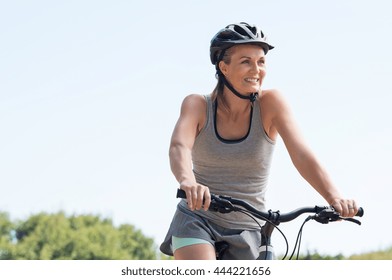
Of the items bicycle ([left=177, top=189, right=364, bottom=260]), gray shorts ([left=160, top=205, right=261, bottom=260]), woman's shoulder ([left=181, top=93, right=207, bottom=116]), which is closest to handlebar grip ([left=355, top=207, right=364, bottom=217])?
bicycle ([left=177, top=189, right=364, bottom=260])

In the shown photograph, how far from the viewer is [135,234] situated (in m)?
57.8

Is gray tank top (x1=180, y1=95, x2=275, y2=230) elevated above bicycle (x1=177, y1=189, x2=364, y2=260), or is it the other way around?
gray tank top (x1=180, y1=95, x2=275, y2=230)

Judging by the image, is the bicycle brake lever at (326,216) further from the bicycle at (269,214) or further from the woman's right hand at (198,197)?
the woman's right hand at (198,197)

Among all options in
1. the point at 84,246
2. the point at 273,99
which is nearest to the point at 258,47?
the point at 273,99

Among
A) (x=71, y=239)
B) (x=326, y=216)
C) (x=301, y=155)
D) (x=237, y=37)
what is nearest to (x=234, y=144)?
(x=301, y=155)

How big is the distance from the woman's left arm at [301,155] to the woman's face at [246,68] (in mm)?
133

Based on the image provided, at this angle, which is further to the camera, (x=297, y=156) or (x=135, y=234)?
(x=135, y=234)

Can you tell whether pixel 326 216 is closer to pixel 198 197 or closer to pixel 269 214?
pixel 269 214

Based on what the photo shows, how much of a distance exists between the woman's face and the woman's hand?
34.0 inches

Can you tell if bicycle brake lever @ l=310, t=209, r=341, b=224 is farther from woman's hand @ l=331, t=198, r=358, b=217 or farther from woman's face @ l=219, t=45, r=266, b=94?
woman's face @ l=219, t=45, r=266, b=94

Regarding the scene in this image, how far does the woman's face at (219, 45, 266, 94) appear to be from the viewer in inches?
175

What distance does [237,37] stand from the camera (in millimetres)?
4492
